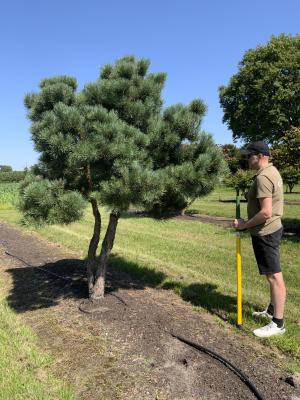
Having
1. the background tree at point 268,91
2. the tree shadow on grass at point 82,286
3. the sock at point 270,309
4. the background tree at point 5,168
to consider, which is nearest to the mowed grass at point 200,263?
the tree shadow on grass at point 82,286

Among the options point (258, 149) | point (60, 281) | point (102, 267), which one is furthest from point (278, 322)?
point (60, 281)

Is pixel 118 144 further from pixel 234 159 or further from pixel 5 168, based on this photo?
pixel 5 168

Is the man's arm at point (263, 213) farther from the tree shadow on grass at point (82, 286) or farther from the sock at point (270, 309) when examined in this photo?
the tree shadow on grass at point (82, 286)

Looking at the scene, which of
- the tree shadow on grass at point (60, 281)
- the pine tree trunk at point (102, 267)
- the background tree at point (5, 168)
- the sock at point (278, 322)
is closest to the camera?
the sock at point (278, 322)

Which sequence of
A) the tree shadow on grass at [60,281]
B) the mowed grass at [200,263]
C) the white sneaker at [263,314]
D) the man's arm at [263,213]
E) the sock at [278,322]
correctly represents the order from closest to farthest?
the man's arm at [263,213]
the sock at [278,322]
the white sneaker at [263,314]
the mowed grass at [200,263]
the tree shadow on grass at [60,281]

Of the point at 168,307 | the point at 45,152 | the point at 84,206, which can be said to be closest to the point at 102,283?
the point at 168,307

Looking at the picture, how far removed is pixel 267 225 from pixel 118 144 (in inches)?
68.7

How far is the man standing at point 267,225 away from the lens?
416 cm

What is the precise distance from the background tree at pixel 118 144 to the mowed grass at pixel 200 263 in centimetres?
65

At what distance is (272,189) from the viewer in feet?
13.9

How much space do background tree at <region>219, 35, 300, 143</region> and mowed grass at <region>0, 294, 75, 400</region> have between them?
23.2m

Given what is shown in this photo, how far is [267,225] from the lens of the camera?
4301 mm

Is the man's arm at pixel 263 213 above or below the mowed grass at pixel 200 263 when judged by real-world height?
above

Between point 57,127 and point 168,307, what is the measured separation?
249 cm
